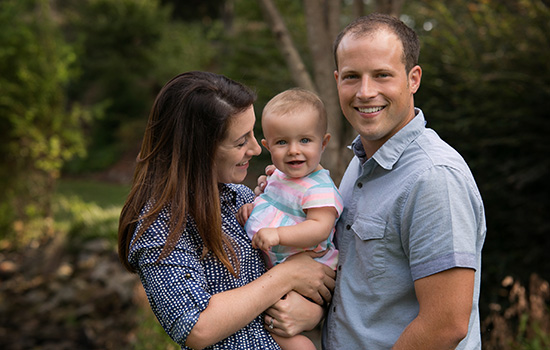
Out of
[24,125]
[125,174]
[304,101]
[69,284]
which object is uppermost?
[304,101]

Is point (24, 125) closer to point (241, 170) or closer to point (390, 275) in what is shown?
point (241, 170)

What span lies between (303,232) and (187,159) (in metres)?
0.49

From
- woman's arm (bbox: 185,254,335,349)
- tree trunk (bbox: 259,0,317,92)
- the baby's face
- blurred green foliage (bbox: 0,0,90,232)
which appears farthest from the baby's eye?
blurred green foliage (bbox: 0,0,90,232)

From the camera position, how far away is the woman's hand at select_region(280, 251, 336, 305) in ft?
6.71

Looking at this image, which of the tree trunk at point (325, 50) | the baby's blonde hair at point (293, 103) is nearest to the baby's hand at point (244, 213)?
the baby's blonde hair at point (293, 103)

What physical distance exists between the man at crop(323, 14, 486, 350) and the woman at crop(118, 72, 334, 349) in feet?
0.69

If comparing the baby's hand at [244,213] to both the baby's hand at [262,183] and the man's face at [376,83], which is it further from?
the man's face at [376,83]

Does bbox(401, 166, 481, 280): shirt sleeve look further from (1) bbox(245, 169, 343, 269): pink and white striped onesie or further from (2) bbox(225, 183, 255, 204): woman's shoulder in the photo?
(2) bbox(225, 183, 255, 204): woman's shoulder

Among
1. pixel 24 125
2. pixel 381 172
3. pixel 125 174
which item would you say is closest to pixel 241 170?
pixel 381 172

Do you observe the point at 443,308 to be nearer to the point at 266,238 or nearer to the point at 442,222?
the point at 442,222

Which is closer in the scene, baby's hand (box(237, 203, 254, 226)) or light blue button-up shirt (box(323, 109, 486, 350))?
light blue button-up shirt (box(323, 109, 486, 350))

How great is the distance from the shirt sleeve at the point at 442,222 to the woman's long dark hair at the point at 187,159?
655 mm

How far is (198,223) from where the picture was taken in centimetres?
189

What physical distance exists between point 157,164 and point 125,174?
1428cm
